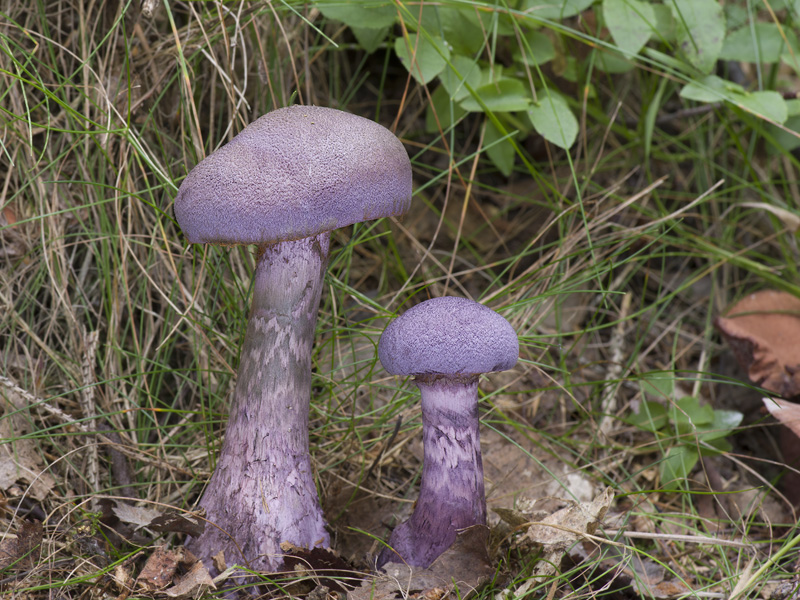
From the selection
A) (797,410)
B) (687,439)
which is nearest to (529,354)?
(687,439)

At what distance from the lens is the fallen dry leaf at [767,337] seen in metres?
2.70

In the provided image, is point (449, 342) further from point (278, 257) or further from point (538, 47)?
point (538, 47)

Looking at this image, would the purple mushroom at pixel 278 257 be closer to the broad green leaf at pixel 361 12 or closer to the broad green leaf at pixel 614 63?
the broad green leaf at pixel 361 12

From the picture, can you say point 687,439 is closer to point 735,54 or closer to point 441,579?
point 441,579

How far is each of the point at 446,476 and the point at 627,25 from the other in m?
1.78

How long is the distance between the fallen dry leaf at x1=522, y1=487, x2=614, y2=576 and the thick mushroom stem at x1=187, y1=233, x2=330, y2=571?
604mm

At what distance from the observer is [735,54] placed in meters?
2.96

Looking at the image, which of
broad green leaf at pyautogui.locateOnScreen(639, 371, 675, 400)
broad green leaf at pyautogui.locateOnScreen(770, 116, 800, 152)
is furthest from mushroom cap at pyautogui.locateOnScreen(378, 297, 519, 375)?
broad green leaf at pyautogui.locateOnScreen(770, 116, 800, 152)

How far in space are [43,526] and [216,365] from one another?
77 centimetres

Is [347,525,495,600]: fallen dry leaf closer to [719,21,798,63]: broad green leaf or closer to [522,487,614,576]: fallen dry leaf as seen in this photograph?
[522,487,614,576]: fallen dry leaf

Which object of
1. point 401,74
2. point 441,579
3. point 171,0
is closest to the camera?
point 441,579

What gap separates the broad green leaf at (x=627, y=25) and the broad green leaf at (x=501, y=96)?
378 mm

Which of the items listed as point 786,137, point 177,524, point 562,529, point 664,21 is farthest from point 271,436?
point 786,137

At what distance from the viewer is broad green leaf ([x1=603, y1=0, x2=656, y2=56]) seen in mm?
2637
